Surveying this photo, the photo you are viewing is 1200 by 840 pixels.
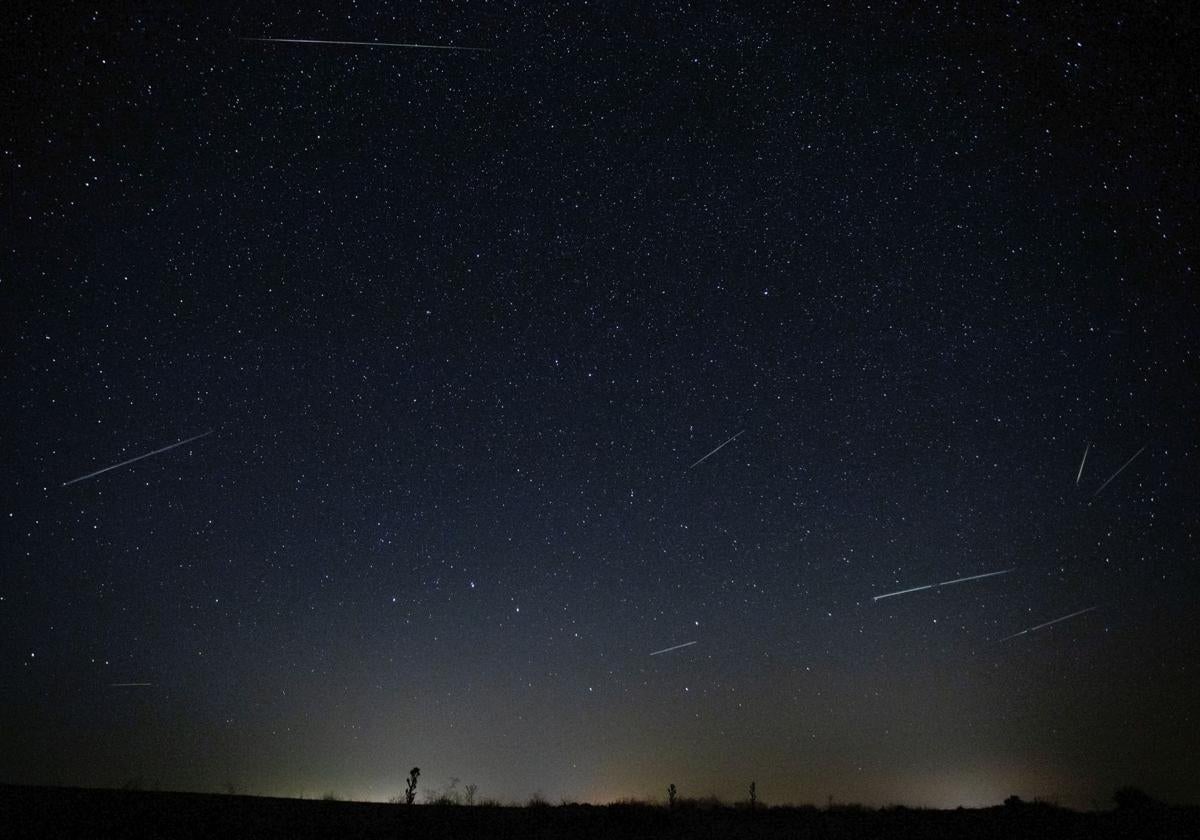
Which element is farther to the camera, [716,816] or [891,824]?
[716,816]

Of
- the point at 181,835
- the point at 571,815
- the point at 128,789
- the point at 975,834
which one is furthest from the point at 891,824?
the point at 128,789

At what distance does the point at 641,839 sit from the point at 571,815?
4.51 feet

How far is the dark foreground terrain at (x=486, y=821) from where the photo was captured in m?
6.41

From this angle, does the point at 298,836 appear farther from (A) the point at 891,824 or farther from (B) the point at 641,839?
(A) the point at 891,824

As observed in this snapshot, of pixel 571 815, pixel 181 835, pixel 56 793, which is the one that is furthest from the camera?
pixel 571 815

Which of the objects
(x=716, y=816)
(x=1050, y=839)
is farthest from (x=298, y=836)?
(x=1050, y=839)

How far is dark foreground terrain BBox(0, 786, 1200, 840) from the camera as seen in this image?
641cm

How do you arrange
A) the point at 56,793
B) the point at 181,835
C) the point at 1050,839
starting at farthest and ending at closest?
the point at 56,793
the point at 1050,839
the point at 181,835

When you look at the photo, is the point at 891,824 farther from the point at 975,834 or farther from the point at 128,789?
the point at 128,789

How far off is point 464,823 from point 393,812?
98cm

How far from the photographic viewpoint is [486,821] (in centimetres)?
747

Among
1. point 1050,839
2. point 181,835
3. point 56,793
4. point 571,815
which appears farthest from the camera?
point 571,815

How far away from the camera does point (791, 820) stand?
26.5 ft

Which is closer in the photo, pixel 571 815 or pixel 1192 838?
pixel 1192 838
